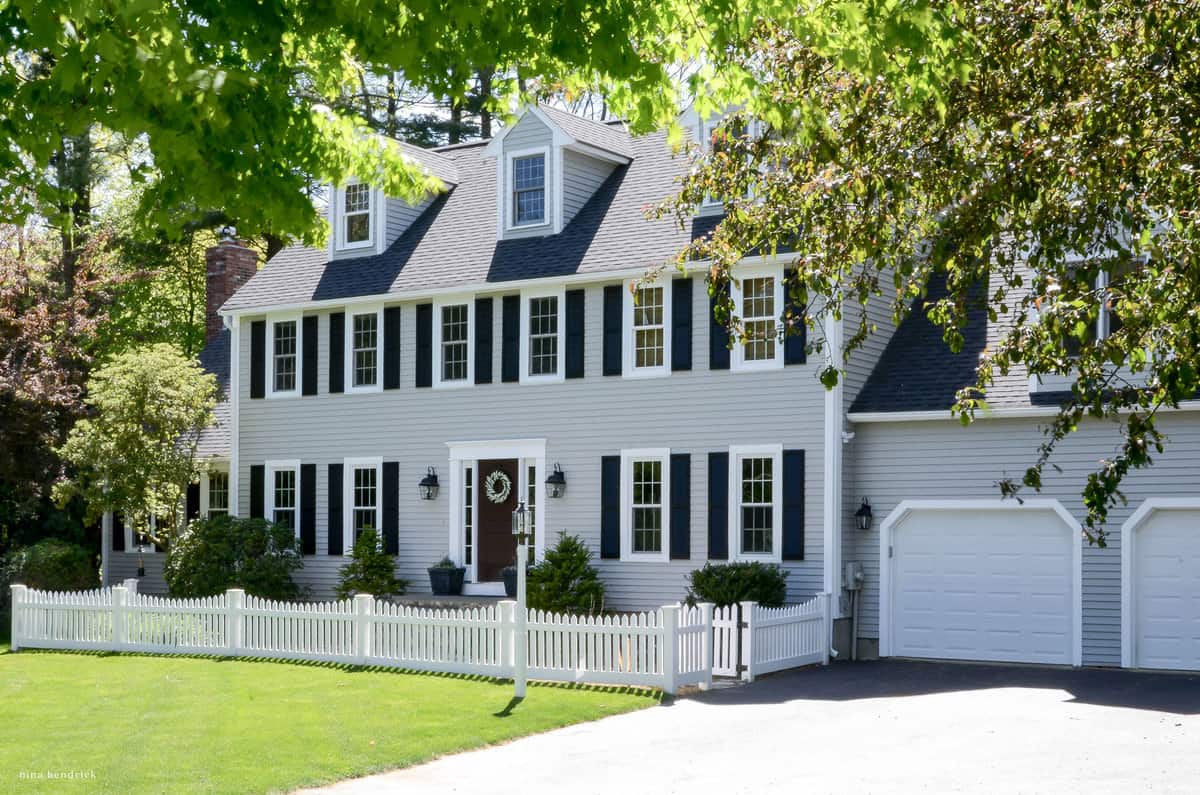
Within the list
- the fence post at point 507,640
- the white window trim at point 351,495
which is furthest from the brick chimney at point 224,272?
the fence post at point 507,640

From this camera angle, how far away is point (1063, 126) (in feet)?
26.1

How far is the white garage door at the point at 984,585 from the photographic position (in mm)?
18828

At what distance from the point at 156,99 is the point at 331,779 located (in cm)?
591

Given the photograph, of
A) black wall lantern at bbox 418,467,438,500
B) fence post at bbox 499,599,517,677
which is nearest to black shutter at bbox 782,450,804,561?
fence post at bbox 499,599,517,677

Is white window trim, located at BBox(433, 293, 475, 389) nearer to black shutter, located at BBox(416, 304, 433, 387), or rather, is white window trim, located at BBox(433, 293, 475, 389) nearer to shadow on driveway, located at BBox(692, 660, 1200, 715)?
black shutter, located at BBox(416, 304, 433, 387)

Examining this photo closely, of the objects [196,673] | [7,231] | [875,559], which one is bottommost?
[196,673]

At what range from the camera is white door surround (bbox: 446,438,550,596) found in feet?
74.6

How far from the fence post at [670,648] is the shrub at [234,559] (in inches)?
393

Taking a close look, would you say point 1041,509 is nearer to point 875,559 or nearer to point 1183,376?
point 875,559

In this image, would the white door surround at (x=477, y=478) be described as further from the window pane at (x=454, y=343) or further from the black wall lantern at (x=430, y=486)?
the window pane at (x=454, y=343)

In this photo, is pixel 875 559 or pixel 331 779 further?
pixel 875 559

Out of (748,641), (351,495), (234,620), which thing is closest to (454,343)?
(351,495)

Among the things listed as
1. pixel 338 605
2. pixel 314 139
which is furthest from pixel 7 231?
pixel 314 139

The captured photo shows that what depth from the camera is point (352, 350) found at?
2502 cm
